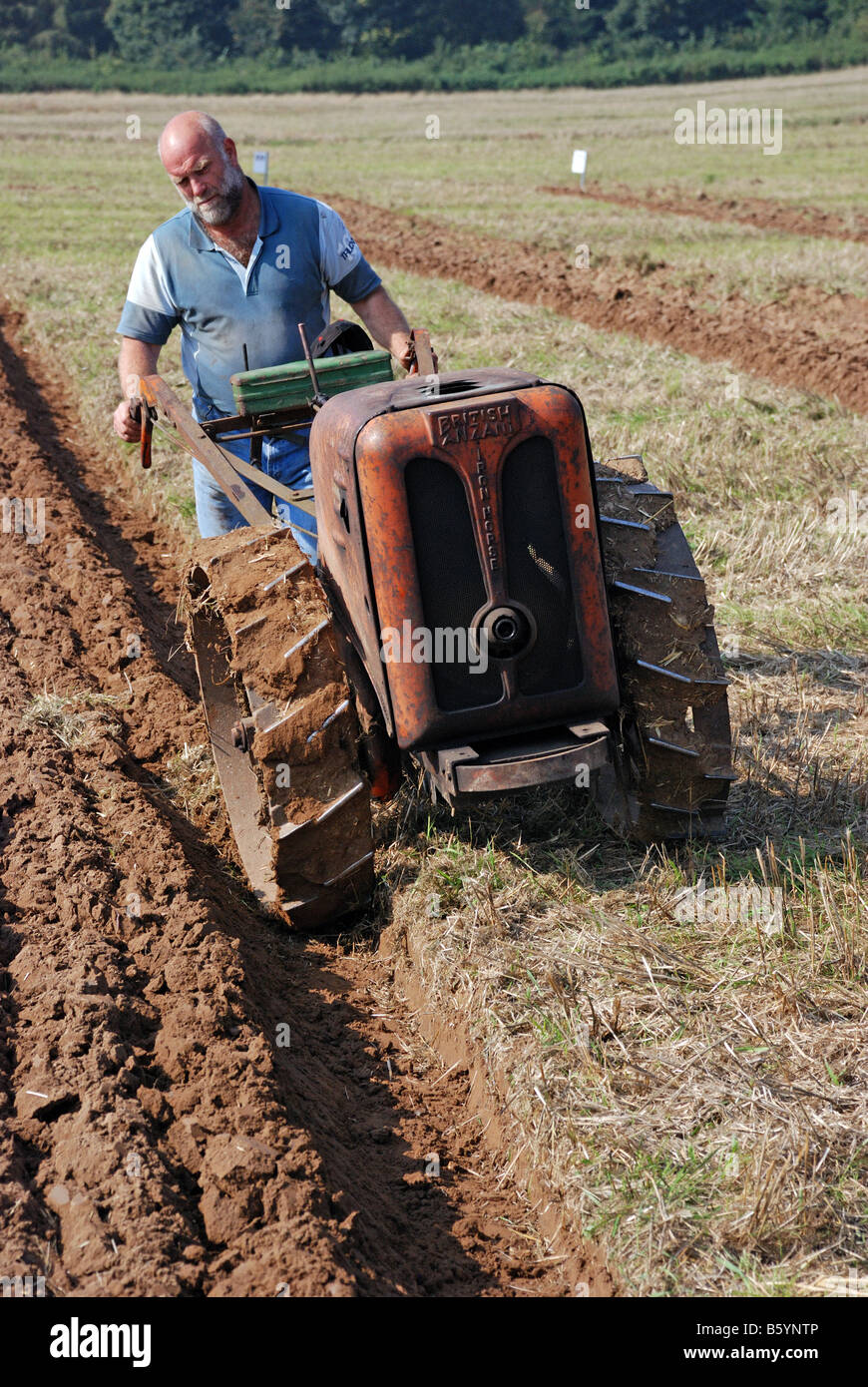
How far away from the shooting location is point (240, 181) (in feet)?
15.6

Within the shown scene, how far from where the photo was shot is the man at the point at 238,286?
470 centimetres

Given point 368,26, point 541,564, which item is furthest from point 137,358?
point 368,26

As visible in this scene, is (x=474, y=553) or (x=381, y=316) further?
(x=381, y=316)

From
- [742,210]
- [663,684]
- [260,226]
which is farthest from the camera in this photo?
[742,210]

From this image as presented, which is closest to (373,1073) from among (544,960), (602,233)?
(544,960)

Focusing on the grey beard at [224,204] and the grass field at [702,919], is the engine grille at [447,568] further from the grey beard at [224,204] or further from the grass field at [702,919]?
the grey beard at [224,204]

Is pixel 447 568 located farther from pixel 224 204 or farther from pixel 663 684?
pixel 224 204

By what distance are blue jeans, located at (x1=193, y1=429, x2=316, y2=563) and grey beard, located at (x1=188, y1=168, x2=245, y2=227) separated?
2.57 ft

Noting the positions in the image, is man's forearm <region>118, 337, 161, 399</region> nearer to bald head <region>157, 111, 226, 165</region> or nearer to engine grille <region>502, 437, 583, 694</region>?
bald head <region>157, 111, 226, 165</region>

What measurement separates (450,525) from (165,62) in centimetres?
6884

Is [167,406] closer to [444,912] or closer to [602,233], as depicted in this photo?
[444,912]

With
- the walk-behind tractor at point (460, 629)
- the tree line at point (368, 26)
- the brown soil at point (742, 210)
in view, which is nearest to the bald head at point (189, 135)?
the walk-behind tractor at point (460, 629)

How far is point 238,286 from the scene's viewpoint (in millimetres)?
4840

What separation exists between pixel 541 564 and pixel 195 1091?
5.26ft
